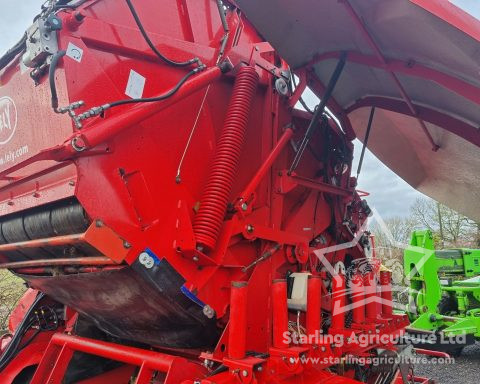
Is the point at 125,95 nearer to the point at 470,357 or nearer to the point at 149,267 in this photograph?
the point at 149,267

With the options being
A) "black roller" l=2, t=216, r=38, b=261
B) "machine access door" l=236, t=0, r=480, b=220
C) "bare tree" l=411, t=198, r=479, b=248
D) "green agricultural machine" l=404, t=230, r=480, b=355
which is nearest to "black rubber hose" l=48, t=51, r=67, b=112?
"black roller" l=2, t=216, r=38, b=261

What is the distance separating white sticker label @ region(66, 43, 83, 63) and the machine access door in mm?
1113

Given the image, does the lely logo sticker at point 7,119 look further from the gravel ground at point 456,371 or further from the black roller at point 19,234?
the gravel ground at point 456,371

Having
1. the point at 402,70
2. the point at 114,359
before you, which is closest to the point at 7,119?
the point at 114,359

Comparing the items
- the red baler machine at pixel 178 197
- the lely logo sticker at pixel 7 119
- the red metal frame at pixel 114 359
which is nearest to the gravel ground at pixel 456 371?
the red baler machine at pixel 178 197

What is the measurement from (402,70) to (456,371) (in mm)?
5907

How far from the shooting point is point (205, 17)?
3.12m

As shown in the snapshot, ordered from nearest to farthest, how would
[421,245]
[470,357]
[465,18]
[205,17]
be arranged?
[465,18] → [205,17] → [470,357] → [421,245]

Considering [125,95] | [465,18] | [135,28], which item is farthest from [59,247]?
[465,18]

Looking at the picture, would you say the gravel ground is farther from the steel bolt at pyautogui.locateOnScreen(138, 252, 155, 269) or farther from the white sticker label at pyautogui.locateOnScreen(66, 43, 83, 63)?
the white sticker label at pyautogui.locateOnScreen(66, 43, 83, 63)

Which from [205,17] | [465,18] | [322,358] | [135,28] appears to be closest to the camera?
[465,18]

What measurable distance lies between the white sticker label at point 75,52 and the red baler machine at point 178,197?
10 mm

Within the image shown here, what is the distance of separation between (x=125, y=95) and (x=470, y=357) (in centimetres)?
790

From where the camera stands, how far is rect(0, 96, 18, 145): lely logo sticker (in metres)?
2.70
